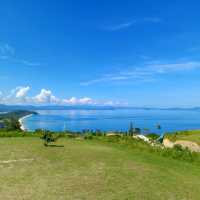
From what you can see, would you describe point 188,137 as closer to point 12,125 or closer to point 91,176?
point 91,176

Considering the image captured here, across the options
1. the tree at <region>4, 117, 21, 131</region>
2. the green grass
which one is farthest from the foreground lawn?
the tree at <region>4, 117, 21, 131</region>

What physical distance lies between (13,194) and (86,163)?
3075 millimetres

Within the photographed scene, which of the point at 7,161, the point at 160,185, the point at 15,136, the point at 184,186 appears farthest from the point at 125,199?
the point at 15,136

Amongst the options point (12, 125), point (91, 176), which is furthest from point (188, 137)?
point (12, 125)

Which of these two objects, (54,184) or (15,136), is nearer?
(54,184)

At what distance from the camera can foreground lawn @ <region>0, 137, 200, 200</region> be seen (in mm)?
5062

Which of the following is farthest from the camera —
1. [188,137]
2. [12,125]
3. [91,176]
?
[12,125]

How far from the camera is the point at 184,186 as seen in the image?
19.5ft

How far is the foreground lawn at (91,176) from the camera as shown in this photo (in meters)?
5.06

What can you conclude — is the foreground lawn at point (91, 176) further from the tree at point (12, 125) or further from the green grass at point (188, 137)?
the tree at point (12, 125)

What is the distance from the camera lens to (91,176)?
627 centimetres

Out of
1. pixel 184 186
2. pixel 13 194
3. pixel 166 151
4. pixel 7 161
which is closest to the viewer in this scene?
pixel 13 194

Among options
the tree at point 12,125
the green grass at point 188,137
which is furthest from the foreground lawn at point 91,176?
the tree at point 12,125

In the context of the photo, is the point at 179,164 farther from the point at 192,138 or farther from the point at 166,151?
the point at 192,138
